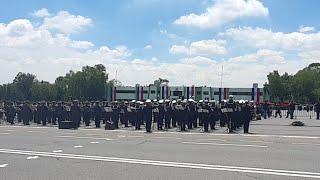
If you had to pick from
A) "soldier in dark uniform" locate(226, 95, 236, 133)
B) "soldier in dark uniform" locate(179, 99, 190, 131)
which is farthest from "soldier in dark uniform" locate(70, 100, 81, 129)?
"soldier in dark uniform" locate(226, 95, 236, 133)

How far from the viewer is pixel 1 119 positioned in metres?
36.3

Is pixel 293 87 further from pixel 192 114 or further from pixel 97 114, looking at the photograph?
pixel 192 114

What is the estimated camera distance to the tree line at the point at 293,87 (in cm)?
9688

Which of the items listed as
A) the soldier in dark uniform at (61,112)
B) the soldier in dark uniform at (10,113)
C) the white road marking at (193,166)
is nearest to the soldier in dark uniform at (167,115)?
the soldier in dark uniform at (61,112)

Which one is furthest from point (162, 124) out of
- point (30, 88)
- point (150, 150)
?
point (30, 88)

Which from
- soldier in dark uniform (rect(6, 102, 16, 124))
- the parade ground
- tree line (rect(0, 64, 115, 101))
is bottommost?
the parade ground

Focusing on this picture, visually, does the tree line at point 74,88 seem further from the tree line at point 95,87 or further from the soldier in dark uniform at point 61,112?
the soldier in dark uniform at point 61,112

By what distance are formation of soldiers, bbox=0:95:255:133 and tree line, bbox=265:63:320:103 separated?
233 feet

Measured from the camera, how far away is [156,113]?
24719mm

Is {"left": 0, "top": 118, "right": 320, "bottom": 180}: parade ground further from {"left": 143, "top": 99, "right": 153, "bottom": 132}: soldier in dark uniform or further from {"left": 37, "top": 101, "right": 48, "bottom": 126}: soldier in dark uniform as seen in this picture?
{"left": 37, "top": 101, "right": 48, "bottom": 126}: soldier in dark uniform

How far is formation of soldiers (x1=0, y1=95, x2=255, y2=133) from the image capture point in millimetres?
23328

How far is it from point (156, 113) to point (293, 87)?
267 ft

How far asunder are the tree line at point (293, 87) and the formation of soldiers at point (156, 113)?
233ft

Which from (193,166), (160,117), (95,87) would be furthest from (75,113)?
(95,87)
